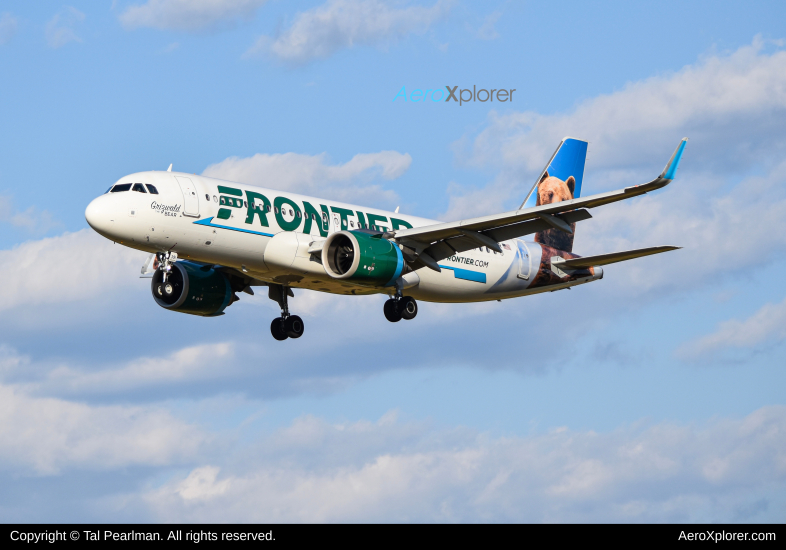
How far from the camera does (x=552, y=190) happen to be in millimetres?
57125

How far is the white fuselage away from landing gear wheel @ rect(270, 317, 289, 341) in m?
3.14

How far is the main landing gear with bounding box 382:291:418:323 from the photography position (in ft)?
150

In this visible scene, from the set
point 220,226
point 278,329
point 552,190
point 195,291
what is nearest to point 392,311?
point 278,329

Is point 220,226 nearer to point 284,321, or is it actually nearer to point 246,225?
point 246,225

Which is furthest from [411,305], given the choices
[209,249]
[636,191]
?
[636,191]

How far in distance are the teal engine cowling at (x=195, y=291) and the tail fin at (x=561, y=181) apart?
623 inches

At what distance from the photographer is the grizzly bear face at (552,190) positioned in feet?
186

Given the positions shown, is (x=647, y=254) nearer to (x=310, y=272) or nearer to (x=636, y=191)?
(x=636, y=191)

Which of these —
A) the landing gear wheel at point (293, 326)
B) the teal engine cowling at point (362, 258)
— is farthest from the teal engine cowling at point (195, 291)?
the teal engine cowling at point (362, 258)

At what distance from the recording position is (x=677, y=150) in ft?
121

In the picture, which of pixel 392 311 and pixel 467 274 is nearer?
pixel 392 311

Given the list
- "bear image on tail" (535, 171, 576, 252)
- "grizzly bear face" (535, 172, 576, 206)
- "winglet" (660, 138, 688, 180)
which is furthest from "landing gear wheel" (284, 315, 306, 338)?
"winglet" (660, 138, 688, 180)

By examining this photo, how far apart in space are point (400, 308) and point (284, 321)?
6470 mm

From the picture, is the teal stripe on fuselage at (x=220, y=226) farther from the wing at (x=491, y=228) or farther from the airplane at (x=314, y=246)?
the wing at (x=491, y=228)
